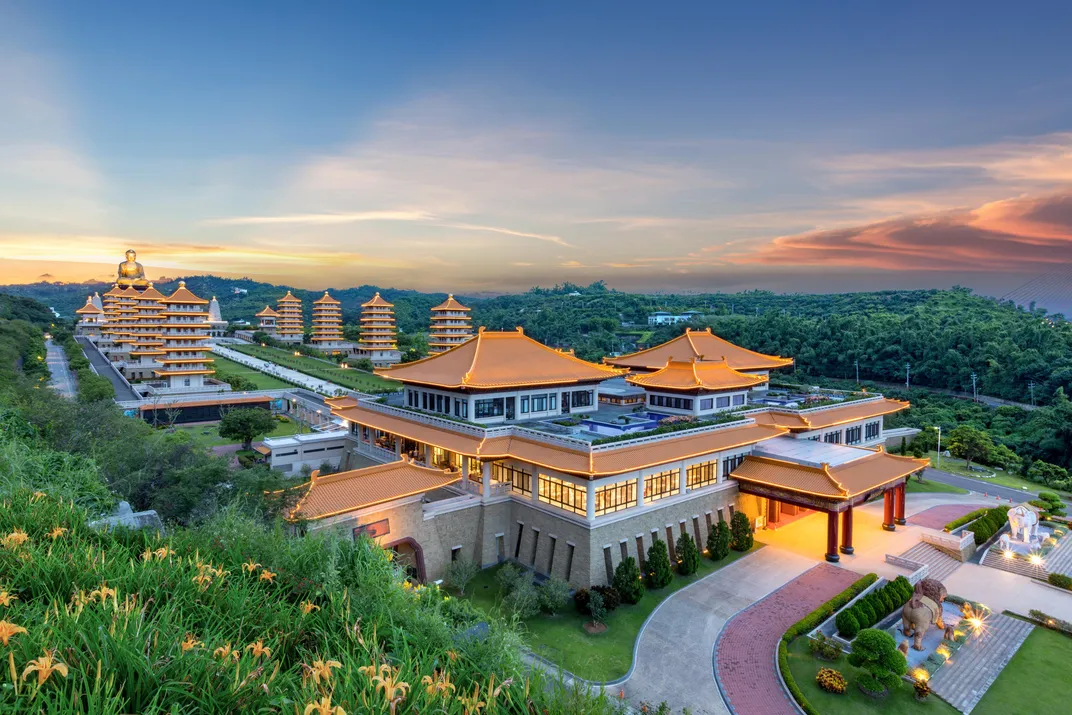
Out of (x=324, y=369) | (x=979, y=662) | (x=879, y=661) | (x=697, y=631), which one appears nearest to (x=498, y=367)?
(x=697, y=631)

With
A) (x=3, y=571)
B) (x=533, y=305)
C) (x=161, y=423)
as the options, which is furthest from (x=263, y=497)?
(x=533, y=305)

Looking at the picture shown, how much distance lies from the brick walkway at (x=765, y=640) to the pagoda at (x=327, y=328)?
267 ft

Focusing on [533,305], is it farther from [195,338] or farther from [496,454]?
[496,454]

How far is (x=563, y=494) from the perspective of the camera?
2306 centimetres

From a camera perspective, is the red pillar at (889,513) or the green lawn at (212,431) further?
the green lawn at (212,431)

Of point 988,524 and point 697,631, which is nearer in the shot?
point 697,631

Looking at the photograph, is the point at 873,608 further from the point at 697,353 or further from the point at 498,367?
the point at 697,353

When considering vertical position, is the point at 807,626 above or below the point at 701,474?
below

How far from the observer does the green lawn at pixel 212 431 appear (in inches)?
1657

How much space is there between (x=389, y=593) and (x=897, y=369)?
268ft

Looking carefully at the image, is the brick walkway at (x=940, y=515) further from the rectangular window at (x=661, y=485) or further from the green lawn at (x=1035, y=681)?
the rectangular window at (x=661, y=485)

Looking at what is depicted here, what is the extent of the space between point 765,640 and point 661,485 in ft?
23.3

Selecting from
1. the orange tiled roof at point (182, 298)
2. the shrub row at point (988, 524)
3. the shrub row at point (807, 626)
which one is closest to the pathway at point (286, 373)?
the orange tiled roof at point (182, 298)

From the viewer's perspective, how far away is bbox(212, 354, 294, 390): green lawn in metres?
58.9
